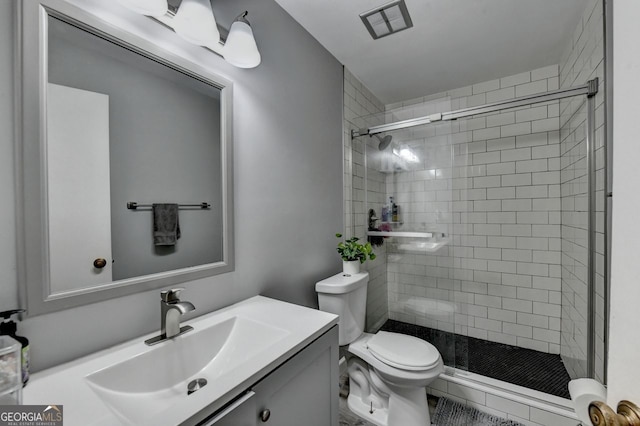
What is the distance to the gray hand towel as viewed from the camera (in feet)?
3.32

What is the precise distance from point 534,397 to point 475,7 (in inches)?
91.8

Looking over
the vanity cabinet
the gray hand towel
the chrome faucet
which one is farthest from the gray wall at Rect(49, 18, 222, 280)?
the vanity cabinet

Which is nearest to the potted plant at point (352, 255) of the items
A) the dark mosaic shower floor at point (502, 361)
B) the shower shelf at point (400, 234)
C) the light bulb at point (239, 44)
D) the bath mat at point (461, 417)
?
the shower shelf at point (400, 234)

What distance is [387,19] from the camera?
1670 millimetres

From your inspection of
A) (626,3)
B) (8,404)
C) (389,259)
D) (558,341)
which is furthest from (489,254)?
(8,404)

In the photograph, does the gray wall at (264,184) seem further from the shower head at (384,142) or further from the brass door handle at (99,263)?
the shower head at (384,142)

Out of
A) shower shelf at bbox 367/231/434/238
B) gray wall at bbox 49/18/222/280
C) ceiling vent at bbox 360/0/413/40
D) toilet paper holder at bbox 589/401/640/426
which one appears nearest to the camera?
toilet paper holder at bbox 589/401/640/426

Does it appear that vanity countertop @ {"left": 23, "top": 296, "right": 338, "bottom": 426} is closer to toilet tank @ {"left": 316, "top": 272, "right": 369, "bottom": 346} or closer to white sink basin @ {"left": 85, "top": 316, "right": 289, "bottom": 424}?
white sink basin @ {"left": 85, "top": 316, "right": 289, "bottom": 424}

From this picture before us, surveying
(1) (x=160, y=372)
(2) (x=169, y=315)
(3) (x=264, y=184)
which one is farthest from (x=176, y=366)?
(3) (x=264, y=184)

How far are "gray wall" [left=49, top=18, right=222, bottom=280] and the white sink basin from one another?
0.92 feet

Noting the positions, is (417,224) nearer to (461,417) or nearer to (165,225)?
(461,417)

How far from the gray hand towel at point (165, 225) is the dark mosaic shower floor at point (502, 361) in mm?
1789

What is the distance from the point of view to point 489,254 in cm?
250

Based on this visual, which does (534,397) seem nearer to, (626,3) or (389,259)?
(389,259)
